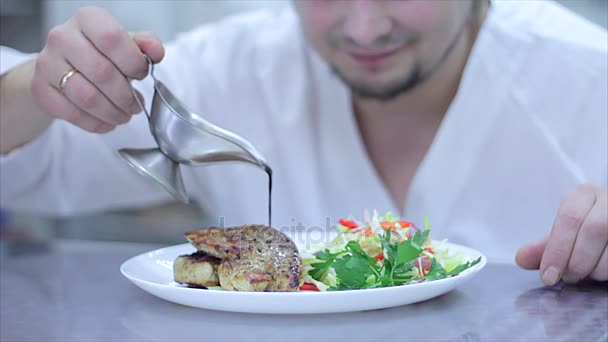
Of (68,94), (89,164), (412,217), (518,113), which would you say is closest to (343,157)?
(412,217)

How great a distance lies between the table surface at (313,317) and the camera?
754 millimetres

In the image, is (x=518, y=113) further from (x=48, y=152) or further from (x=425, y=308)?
(x=48, y=152)

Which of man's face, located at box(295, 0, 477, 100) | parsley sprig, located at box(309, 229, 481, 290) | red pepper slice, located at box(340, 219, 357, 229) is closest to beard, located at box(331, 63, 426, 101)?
man's face, located at box(295, 0, 477, 100)

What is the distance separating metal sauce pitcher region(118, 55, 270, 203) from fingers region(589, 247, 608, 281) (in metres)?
0.45

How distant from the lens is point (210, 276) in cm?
90

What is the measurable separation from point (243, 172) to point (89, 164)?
15.1 inches

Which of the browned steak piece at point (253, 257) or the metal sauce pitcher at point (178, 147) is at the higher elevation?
the metal sauce pitcher at point (178, 147)

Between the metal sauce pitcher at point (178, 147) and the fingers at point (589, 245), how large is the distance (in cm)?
42

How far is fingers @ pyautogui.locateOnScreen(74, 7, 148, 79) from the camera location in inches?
41.1

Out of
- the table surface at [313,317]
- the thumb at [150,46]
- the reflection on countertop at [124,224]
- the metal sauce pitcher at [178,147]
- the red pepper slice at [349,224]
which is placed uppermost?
the thumb at [150,46]

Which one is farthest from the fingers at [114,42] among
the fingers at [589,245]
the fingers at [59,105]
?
the fingers at [589,245]

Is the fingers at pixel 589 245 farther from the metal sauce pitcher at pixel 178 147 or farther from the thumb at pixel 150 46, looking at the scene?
the thumb at pixel 150 46

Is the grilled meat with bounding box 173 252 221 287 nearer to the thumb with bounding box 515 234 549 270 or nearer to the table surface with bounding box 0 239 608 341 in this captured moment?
the table surface with bounding box 0 239 608 341

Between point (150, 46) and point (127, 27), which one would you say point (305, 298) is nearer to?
point (150, 46)
